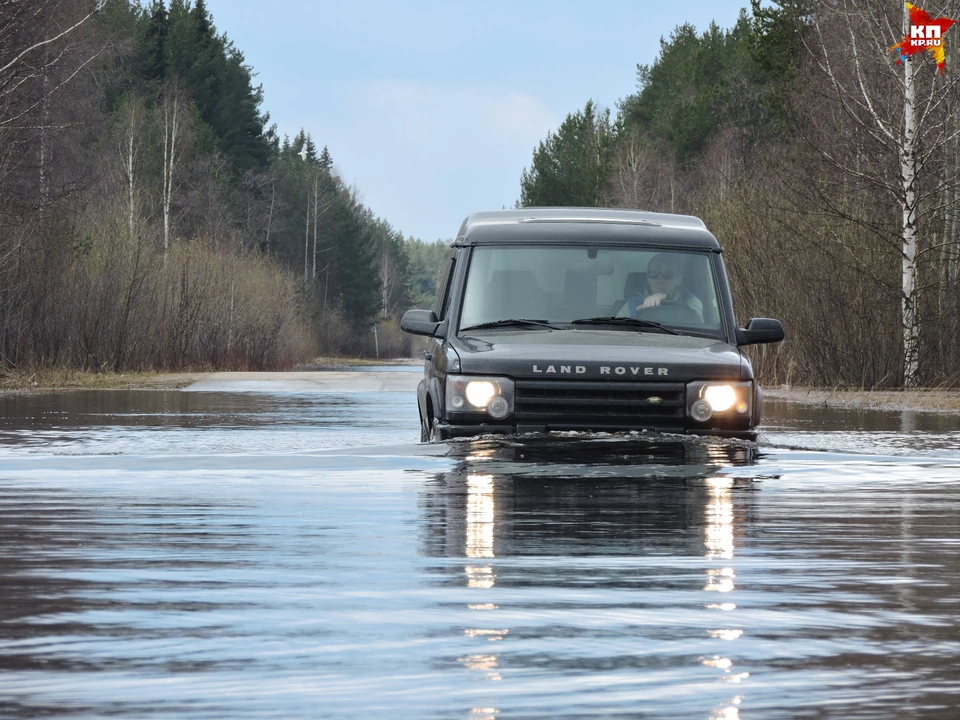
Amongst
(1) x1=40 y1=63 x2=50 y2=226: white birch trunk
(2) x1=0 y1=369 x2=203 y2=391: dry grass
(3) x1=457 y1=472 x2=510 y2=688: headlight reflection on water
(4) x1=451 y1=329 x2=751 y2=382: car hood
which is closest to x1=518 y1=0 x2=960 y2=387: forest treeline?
(2) x1=0 y1=369 x2=203 y2=391: dry grass

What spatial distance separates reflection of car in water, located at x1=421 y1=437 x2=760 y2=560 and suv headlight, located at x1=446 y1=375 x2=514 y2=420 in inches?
7.2

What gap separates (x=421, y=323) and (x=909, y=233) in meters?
19.3

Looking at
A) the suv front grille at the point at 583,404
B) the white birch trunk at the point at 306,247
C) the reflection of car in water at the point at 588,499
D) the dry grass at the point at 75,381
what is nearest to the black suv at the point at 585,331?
the suv front grille at the point at 583,404

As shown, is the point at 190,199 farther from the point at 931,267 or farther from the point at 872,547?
the point at 872,547

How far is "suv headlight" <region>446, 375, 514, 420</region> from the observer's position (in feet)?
33.2

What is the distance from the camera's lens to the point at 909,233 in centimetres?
2942

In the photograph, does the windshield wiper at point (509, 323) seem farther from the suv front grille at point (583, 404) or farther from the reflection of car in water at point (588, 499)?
the reflection of car in water at point (588, 499)

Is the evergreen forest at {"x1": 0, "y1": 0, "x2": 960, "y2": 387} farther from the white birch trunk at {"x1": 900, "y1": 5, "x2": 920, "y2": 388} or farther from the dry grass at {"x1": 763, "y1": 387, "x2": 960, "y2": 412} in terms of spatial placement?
the dry grass at {"x1": 763, "y1": 387, "x2": 960, "y2": 412}

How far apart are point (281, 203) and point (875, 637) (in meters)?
104

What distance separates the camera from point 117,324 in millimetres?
41781

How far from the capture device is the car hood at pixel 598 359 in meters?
10.1

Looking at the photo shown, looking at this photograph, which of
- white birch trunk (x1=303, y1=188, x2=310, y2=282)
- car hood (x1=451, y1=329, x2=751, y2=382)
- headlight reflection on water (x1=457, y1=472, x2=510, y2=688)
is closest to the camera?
headlight reflection on water (x1=457, y1=472, x2=510, y2=688)

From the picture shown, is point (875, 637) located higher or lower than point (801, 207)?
lower

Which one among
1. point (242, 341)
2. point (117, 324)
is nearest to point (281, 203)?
point (242, 341)
